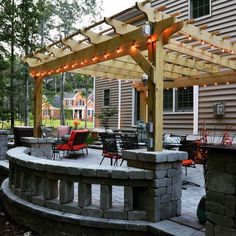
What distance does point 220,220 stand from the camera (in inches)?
116

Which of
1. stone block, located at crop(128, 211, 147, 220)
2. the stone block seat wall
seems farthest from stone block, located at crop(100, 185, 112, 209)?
stone block, located at crop(128, 211, 147, 220)

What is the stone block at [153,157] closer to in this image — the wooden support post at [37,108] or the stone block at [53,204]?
the stone block at [53,204]

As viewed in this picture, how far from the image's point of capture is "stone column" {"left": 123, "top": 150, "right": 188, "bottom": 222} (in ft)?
12.8

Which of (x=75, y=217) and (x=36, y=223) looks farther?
(x=36, y=223)

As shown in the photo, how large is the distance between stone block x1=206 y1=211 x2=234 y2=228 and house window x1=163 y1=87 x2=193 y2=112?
8544 mm

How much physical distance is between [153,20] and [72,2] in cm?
1783

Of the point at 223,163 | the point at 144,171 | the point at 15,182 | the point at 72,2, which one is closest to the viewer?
the point at 223,163

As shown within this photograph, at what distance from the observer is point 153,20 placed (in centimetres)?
459

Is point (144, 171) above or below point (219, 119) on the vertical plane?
below

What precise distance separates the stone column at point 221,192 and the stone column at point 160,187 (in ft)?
3.02

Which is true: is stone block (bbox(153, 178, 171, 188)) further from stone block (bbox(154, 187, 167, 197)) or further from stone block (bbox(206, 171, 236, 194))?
stone block (bbox(206, 171, 236, 194))

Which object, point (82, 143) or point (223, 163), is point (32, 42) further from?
point (223, 163)

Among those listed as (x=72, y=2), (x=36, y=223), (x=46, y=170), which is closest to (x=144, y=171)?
(x=46, y=170)

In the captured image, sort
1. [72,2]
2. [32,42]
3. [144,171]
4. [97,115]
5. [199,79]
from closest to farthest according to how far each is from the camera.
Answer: [144,171]
[199,79]
[32,42]
[97,115]
[72,2]
